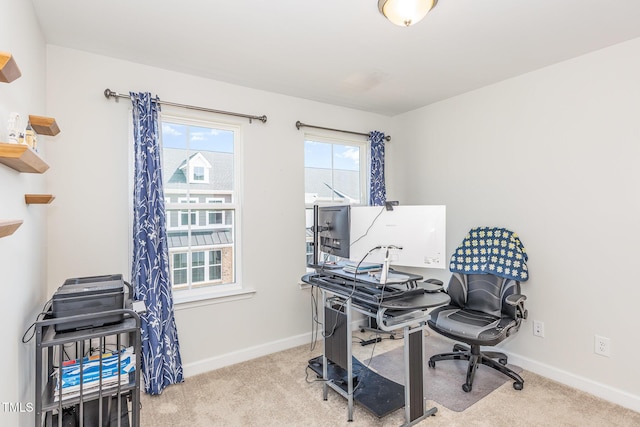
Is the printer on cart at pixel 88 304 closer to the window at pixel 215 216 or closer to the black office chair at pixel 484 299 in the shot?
the window at pixel 215 216

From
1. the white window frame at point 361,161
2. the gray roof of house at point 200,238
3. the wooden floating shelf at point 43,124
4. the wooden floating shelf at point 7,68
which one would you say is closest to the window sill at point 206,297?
the gray roof of house at point 200,238

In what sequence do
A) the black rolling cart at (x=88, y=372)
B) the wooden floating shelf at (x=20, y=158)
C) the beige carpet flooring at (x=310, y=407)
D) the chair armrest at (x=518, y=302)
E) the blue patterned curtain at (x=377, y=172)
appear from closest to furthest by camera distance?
1. the wooden floating shelf at (x=20, y=158)
2. the black rolling cart at (x=88, y=372)
3. the beige carpet flooring at (x=310, y=407)
4. the chair armrest at (x=518, y=302)
5. the blue patterned curtain at (x=377, y=172)

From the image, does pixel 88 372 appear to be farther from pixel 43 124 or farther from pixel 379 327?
pixel 379 327

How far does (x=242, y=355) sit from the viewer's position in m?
2.96

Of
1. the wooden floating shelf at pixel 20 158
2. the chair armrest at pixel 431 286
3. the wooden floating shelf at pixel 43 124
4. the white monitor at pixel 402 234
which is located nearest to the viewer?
the wooden floating shelf at pixel 20 158

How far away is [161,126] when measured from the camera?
257cm

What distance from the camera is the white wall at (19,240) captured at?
125 cm

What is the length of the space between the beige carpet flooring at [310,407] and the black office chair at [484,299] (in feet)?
0.69

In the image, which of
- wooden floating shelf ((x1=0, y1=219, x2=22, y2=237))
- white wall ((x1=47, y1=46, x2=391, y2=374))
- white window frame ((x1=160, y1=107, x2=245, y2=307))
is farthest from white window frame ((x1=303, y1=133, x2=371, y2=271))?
wooden floating shelf ((x1=0, y1=219, x2=22, y2=237))

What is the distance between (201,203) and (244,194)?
373 millimetres

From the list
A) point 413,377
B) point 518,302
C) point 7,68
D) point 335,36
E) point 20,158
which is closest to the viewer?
point 7,68

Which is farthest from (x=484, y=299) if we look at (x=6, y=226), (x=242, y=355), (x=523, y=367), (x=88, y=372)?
(x=6, y=226)

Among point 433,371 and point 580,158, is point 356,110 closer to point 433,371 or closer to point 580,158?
point 580,158

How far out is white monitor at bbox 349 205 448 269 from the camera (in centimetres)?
197
